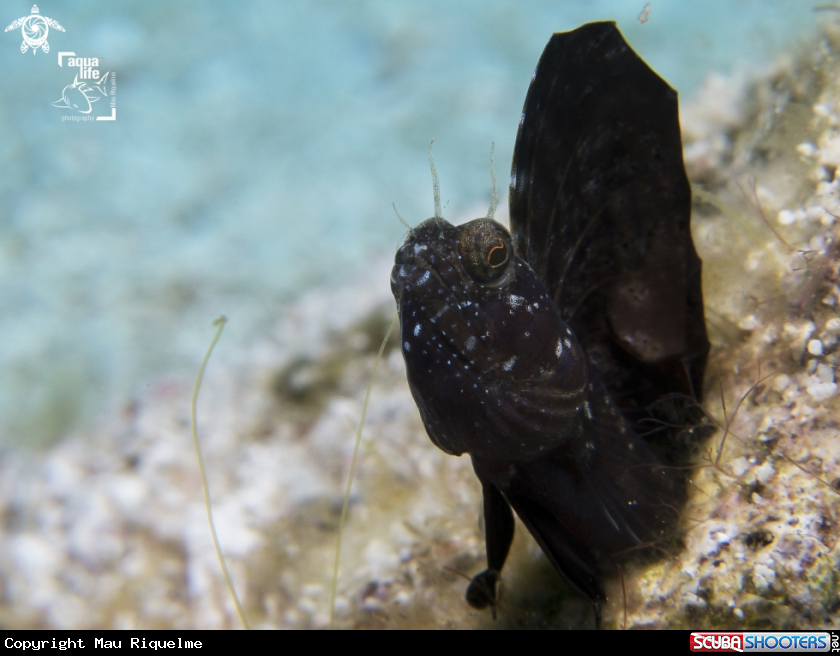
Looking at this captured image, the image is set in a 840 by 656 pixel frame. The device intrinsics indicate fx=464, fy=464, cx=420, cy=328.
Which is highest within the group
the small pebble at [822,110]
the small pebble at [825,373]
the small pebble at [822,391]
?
the small pebble at [822,110]

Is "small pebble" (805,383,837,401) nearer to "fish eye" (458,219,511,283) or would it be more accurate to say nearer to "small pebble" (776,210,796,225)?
"small pebble" (776,210,796,225)

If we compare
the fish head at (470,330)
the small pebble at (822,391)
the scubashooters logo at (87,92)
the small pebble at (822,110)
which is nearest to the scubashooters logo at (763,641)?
the small pebble at (822,391)

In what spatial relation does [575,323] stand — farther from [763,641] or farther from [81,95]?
[81,95]

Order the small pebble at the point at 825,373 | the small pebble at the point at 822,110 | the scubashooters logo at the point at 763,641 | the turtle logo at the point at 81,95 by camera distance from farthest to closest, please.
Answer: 1. the turtle logo at the point at 81,95
2. the small pebble at the point at 822,110
3. the small pebble at the point at 825,373
4. the scubashooters logo at the point at 763,641

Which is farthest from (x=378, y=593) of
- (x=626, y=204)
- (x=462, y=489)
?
(x=626, y=204)

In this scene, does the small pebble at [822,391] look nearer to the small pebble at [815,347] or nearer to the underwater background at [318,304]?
the underwater background at [318,304]

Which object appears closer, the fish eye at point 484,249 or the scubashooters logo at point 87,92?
the fish eye at point 484,249

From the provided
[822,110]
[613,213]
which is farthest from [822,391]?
[822,110]
